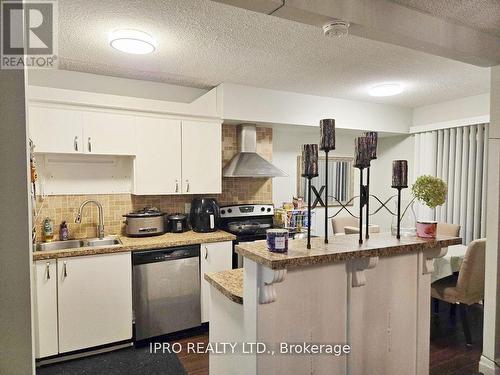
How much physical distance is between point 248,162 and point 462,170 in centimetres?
258

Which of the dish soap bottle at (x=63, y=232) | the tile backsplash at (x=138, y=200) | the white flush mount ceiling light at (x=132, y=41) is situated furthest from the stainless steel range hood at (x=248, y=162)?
the dish soap bottle at (x=63, y=232)

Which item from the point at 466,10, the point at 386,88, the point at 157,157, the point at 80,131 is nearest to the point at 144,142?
the point at 157,157

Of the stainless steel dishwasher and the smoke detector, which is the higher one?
the smoke detector

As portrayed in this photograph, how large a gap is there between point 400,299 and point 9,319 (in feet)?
6.48

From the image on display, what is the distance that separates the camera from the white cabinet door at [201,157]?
3221 mm

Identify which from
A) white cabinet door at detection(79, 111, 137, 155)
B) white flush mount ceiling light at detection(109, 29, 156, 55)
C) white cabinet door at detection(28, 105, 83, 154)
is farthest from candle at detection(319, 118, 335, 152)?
white cabinet door at detection(28, 105, 83, 154)

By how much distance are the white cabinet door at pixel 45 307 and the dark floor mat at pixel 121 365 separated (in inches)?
5.7

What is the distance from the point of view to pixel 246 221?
3664 millimetres

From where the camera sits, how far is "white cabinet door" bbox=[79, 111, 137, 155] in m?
2.79

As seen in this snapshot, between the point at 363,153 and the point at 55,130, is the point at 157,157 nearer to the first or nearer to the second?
the point at 55,130

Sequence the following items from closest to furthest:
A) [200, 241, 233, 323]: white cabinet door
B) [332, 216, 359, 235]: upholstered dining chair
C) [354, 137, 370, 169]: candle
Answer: [354, 137, 370, 169]: candle, [200, 241, 233, 323]: white cabinet door, [332, 216, 359, 235]: upholstered dining chair

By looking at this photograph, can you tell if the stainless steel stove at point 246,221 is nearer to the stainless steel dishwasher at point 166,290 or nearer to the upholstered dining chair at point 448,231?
the stainless steel dishwasher at point 166,290

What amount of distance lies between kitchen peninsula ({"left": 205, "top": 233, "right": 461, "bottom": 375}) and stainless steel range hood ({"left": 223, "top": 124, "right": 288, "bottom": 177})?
1555 millimetres

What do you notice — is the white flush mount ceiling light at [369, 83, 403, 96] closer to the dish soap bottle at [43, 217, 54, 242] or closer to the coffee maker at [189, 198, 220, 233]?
the coffee maker at [189, 198, 220, 233]
